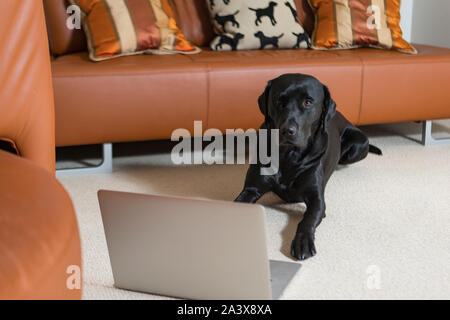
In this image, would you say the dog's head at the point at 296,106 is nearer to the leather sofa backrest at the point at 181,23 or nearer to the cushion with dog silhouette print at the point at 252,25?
the cushion with dog silhouette print at the point at 252,25

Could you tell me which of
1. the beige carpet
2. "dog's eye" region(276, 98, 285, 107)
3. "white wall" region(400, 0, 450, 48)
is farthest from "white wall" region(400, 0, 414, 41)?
"dog's eye" region(276, 98, 285, 107)

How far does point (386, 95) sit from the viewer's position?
287cm

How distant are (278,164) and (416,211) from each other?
0.52 m

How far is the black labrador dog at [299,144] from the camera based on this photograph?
201cm

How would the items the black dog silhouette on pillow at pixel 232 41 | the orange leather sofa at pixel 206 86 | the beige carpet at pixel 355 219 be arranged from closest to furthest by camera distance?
the beige carpet at pixel 355 219
the orange leather sofa at pixel 206 86
the black dog silhouette on pillow at pixel 232 41

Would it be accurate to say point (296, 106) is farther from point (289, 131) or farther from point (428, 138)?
point (428, 138)

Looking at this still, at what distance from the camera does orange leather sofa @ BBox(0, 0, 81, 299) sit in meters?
0.88

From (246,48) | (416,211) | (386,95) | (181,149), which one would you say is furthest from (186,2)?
(416,211)

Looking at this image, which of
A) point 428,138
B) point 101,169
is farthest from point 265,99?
point 428,138

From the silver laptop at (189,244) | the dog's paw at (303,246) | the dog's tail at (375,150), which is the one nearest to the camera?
the silver laptop at (189,244)

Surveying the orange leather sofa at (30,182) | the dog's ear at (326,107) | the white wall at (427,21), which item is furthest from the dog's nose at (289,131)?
the white wall at (427,21)

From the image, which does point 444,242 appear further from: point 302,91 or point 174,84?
point 174,84

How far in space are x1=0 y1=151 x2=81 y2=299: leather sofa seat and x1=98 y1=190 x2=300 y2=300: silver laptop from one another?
30cm

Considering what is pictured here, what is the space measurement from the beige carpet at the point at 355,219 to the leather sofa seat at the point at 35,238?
53cm
